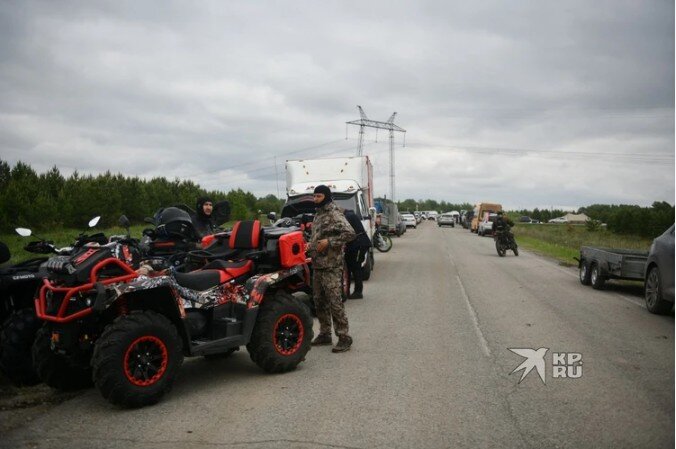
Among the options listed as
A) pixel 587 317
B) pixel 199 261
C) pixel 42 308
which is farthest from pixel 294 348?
pixel 587 317

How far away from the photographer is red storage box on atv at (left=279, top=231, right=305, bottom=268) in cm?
684

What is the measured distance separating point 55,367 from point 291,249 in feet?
8.98

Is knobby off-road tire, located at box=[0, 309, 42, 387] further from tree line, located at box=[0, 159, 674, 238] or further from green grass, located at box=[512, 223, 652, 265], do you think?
tree line, located at box=[0, 159, 674, 238]

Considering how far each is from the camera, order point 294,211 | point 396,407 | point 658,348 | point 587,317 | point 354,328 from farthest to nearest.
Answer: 1. point 294,211
2. point 587,317
3. point 354,328
4. point 658,348
5. point 396,407

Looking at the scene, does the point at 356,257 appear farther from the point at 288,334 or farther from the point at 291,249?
the point at 288,334

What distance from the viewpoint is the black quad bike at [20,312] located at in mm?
5848

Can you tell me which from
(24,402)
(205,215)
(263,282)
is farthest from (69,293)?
(205,215)

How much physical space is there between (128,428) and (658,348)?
6.57 m

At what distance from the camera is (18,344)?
5859 mm

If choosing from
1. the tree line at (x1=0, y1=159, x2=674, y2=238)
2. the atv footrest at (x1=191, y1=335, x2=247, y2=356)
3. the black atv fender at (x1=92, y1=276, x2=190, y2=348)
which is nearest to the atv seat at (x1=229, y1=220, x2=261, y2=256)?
the atv footrest at (x1=191, y1=335, x2=247, y2=356)

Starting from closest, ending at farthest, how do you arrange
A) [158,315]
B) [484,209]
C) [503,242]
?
1. [158,315]
2. [503,242]
3. [484,209]

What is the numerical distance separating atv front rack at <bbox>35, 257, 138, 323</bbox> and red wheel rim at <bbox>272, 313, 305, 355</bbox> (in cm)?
179

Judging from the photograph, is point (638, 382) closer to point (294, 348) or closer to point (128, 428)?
point (294, 348)

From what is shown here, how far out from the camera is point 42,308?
5301 mm
